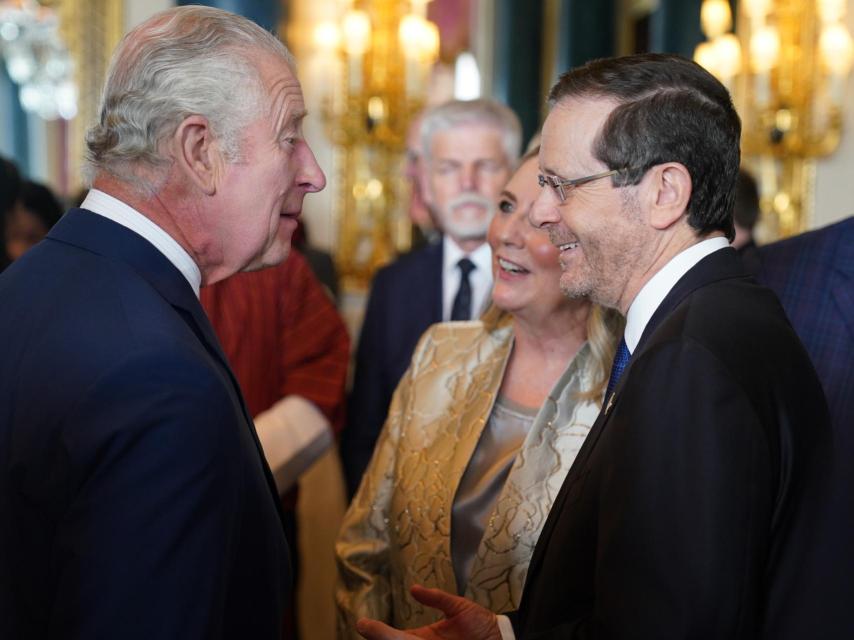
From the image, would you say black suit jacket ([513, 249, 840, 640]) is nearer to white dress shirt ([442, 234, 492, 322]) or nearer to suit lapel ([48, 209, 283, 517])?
suit lapel ([48, 209, 283, 517])

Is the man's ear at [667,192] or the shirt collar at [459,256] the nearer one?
the man's ear at [667,192]

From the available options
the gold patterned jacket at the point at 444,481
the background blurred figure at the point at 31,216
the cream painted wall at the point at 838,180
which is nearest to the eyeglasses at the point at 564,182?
the gold patterned jacket at the point at 444,481

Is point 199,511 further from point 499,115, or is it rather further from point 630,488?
point 499,115

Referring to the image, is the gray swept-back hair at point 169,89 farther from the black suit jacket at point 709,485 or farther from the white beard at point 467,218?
the white beard at point 467,218

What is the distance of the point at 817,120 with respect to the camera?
17.8 feet

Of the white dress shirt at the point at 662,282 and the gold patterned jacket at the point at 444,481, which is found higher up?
the white dress shirt at the point at 662,282

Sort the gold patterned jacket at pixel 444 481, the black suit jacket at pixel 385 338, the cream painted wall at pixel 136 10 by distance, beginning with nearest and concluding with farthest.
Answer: the gold patterned jacket at pixel 444 481
the black suit jacket at pixel 385 338
the cream painted wall at pixel 136 10

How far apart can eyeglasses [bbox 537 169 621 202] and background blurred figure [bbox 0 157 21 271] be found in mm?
1911

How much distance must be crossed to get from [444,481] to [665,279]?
2.70ft

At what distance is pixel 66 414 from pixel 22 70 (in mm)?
4590

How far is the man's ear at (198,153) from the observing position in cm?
151

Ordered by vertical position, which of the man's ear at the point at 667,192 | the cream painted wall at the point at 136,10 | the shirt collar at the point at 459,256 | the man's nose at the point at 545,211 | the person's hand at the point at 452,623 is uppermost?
the cream painted wall at the point at 136,10

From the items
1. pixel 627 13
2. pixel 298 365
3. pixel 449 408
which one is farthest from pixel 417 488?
pixel 627 13

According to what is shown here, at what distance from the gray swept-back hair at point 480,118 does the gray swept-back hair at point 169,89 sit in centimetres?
200
